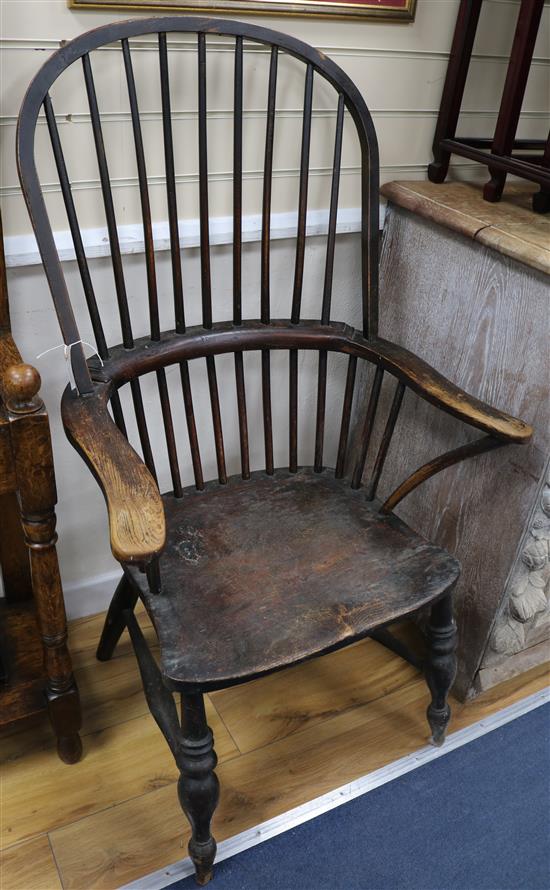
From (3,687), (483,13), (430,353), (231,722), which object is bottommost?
(231,722)

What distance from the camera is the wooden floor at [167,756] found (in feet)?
4.18

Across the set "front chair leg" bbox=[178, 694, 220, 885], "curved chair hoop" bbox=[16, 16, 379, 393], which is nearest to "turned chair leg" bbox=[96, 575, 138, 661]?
"front chair leg" bbox=[178, 694, 220, 885]

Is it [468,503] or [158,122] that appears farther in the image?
[468,503]

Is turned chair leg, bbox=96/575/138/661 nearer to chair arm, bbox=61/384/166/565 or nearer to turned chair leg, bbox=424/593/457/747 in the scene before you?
chair arm, bbox=61/384/166/565

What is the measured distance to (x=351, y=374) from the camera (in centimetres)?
140

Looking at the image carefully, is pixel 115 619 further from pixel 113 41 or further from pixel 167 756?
pixel 113 41

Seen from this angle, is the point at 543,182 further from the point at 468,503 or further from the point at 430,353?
the point at 468,503

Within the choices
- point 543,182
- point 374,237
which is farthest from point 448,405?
point 543,182

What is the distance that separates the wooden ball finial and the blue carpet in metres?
0.81

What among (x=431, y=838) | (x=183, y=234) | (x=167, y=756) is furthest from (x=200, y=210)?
(x=431, y=838)

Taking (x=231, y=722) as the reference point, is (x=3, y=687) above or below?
above

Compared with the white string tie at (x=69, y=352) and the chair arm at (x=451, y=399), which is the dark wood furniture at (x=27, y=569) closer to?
the white string tie at (x=69, y=352)

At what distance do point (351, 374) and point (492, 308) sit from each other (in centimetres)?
27

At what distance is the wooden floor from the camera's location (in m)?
1.28
